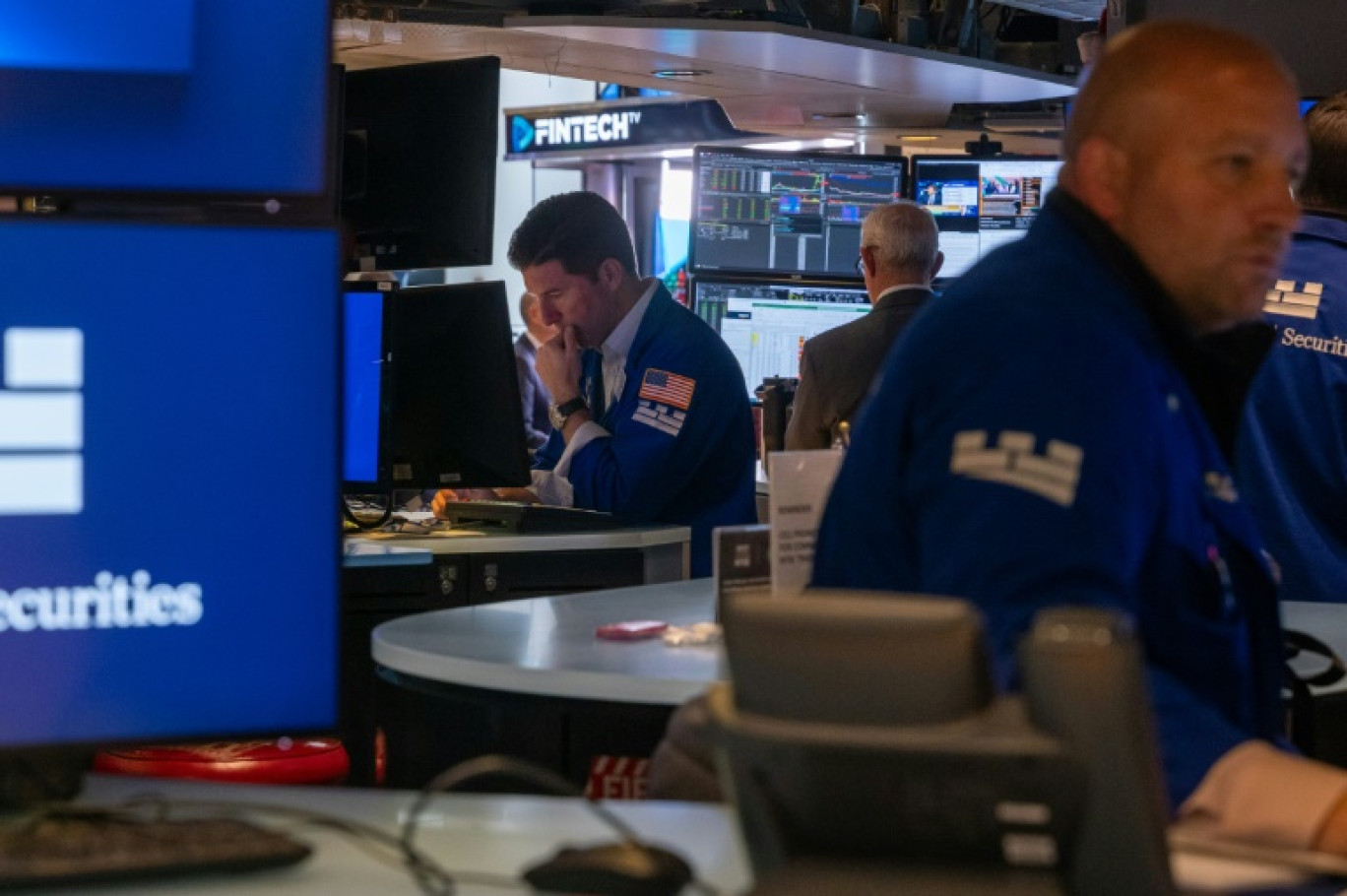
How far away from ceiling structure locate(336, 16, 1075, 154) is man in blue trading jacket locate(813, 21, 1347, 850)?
3.92 meters

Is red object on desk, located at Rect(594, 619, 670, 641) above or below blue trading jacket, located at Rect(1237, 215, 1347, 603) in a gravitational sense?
below

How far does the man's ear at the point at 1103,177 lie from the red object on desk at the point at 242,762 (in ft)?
5.03

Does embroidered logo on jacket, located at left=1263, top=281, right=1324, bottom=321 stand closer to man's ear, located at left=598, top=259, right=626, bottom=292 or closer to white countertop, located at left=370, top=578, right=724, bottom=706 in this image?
white countertop, located at left=370, top=578, right=724, bottom=706

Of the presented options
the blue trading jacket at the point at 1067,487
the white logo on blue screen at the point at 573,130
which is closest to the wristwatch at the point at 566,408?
the blue trading jacket at the point at 1067,487

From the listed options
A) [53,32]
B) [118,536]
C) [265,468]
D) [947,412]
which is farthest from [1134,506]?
[53,32]

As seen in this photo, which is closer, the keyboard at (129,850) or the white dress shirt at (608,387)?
the keyboard at (129,850)

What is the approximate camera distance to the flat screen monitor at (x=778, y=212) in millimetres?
7008

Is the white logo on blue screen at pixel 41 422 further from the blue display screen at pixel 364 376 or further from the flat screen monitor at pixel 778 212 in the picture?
the flat screen monitor at pixel 778 212

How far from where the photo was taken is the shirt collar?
14.4ft

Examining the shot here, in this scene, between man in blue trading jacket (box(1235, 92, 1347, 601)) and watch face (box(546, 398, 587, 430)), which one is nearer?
man in blue trading jacket (box(1235, 92, 1347, 601))

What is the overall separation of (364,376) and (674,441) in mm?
708

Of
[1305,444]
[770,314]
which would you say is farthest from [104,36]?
[770,314]

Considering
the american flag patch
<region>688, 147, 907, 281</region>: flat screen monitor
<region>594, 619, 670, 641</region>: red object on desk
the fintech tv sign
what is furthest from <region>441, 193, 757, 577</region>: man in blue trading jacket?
the fintech tv sign

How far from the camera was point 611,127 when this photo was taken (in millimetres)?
9758
